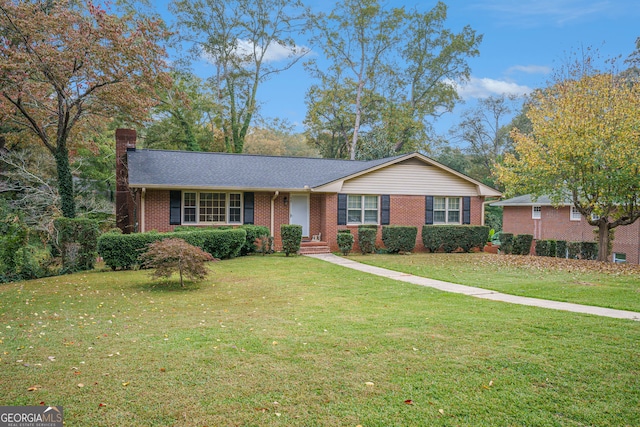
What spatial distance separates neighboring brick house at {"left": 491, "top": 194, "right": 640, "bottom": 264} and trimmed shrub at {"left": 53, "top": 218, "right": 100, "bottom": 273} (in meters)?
→ 18.2

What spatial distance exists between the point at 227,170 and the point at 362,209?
6193 mm

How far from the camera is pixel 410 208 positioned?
19.1m

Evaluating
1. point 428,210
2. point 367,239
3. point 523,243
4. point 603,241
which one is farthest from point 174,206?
point 603,241

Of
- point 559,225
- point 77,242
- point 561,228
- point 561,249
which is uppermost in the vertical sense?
point 559,225

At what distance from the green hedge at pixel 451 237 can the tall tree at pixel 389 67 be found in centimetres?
1442

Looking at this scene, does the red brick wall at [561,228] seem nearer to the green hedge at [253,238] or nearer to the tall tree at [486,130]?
the tall tree at [486,130]

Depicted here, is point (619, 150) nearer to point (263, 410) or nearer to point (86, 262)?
point (263, 410)

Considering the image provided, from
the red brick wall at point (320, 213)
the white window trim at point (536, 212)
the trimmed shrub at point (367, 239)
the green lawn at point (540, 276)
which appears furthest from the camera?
the white window trim at point (536, 212)

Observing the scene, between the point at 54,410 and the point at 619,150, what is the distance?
15.7 meters

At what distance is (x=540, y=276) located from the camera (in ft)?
36.2

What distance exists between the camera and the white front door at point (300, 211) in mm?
18422

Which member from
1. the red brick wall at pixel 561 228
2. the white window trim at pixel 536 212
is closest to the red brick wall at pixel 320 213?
the red brick wall at pixel 561 228

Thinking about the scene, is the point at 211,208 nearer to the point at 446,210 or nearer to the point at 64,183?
the point at 64,183

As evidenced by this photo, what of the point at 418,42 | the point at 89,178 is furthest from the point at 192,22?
the point at 418,42
